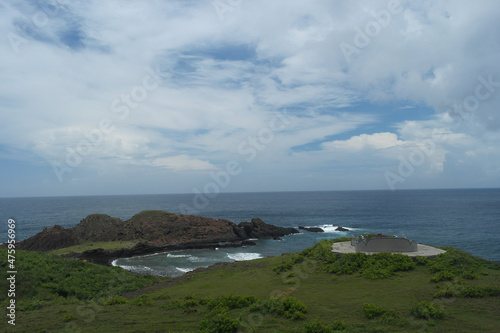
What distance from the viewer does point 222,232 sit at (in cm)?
5919

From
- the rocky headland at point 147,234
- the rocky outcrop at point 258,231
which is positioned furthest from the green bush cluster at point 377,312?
the rocky outcrop at point 258,231

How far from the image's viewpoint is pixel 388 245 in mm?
22094

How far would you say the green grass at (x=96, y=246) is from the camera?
4562 cm

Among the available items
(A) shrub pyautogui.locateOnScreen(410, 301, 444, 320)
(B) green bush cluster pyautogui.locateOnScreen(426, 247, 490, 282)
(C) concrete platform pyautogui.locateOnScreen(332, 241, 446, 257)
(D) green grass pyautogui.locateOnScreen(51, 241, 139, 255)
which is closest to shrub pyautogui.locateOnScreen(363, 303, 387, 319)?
(A) shrub pyautogui.locateOnScreen(410, 301, 444, 320)

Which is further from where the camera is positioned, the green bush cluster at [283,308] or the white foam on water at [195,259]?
the white foam on water at [195,259]

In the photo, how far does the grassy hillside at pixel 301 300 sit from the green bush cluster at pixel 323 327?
36 millimetres

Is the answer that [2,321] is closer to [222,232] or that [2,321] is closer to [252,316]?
[252,316]

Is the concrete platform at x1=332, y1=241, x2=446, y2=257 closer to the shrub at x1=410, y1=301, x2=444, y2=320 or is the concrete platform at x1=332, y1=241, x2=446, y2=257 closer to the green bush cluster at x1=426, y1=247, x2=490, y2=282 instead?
the green bush cluster at x1=426, y1=247, x2=490, y2=282

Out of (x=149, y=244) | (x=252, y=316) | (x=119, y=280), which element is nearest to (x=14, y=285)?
(x=119, y=280)

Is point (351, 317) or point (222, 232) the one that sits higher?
point (351, 317)

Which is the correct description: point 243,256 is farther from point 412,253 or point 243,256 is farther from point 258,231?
point 412,253

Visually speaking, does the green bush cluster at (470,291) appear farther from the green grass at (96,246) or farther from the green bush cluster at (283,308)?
the green grass at (96,246)

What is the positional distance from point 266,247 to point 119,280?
33.7 m

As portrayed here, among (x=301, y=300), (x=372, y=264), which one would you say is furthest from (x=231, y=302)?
(x=372, y=264)
